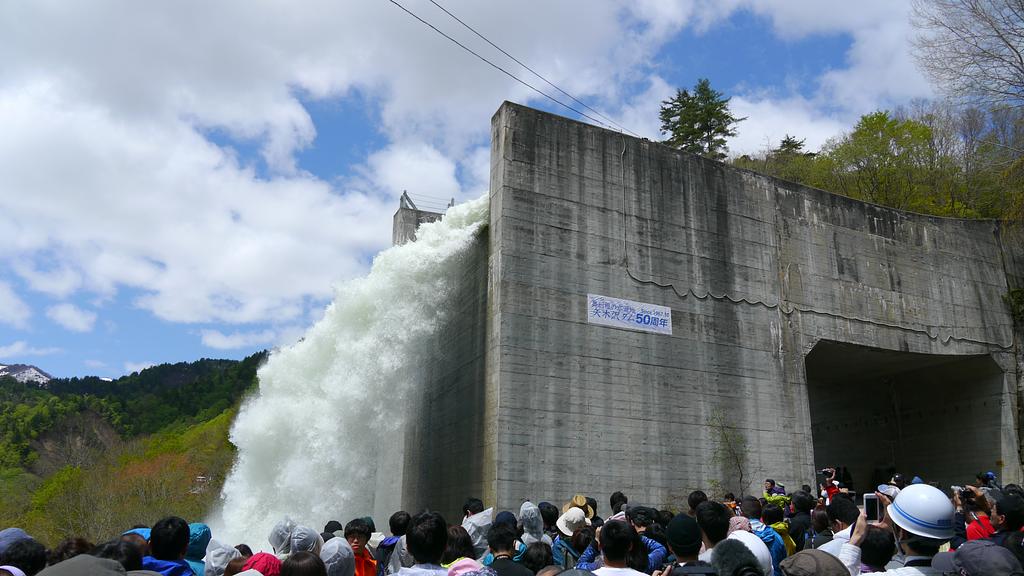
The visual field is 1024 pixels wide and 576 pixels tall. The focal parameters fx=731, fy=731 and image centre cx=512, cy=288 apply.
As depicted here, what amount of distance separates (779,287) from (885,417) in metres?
10.6

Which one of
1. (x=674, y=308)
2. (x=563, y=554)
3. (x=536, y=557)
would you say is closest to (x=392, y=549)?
(x=563, y=554)

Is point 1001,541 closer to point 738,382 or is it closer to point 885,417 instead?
point 738,382

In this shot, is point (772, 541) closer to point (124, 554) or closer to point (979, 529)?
point (979, 529)

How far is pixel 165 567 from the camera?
423cm

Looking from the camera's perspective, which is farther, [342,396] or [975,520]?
[342,396]

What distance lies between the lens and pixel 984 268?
24.0 meters

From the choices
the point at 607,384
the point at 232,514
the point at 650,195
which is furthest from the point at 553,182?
the point at 232,514

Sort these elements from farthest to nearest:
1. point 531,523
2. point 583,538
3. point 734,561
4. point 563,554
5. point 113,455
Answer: point 113,455, point 531,523, point 563,554, point 583,538, point 734,561

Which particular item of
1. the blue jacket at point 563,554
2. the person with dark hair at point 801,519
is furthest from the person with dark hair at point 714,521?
the person with dark hair at point 801,519

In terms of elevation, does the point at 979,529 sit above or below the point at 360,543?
above

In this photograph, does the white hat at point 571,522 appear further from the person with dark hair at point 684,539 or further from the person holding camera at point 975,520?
the person holding camera at point 975,520

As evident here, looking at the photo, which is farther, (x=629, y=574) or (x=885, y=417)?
(x=885, y=417)

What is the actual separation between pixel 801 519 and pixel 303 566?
494 centimetres

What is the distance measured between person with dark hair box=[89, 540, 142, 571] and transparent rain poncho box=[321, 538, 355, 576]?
1.04 m
